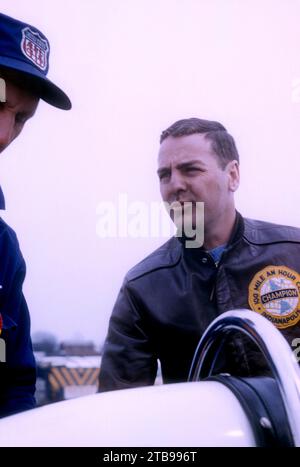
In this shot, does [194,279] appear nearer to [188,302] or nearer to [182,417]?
[188,302]

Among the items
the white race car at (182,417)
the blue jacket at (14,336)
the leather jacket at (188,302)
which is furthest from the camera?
the leather jacket at (188,302)

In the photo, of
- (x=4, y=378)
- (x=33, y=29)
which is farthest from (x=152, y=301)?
(x=33, y=29)

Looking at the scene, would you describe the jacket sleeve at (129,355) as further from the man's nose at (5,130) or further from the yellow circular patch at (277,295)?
the man's nose at (5,130)

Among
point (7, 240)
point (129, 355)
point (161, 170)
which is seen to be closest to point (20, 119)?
point (7, 240)

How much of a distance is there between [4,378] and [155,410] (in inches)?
21.7

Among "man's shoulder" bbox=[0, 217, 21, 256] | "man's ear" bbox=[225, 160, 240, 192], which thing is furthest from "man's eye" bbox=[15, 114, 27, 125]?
"man's ear" bbox=[225, 160, 240, 192]

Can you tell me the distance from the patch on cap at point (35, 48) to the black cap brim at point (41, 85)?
4cm

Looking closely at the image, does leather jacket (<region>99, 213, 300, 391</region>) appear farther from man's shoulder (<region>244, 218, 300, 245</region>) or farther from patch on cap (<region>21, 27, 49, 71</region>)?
patch on cap (<region>21, 27, 49, 71</region>)

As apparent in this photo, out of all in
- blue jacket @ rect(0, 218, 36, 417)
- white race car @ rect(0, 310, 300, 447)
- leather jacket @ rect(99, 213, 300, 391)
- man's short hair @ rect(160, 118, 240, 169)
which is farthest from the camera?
man's short hair @ rect(160, 118, 240, 169)

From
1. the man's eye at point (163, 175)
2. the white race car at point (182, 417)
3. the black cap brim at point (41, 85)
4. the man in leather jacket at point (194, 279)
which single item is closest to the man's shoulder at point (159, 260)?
the man in leather jacket at point (194, 279)

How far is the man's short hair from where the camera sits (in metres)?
1.17

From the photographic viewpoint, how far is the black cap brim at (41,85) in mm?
831

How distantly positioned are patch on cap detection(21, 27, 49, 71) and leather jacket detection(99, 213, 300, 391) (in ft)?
1.52

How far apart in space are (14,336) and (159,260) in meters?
0.34
